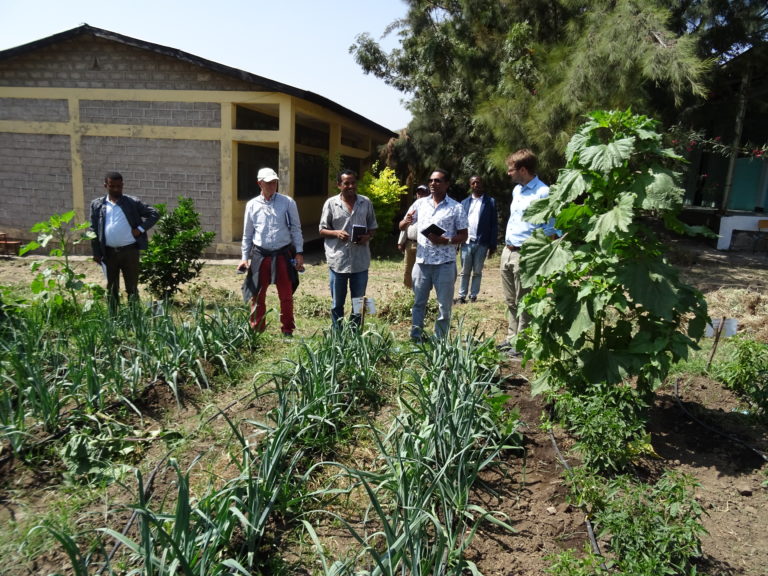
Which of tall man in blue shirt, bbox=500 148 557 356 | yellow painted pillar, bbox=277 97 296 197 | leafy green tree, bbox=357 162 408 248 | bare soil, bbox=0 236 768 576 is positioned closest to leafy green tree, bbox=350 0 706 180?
leafy green tree, bbox=357 162 408 248

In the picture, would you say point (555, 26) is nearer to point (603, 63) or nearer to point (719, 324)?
point (603, 63)

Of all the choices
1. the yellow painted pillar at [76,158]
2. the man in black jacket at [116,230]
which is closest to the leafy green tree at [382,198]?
the yellow painted pillar at [76,158]

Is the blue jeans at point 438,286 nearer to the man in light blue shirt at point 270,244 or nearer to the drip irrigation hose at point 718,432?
the man in light blue shirt at point 270,244

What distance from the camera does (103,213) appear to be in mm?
5727

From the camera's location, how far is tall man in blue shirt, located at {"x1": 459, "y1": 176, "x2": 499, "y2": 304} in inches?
290

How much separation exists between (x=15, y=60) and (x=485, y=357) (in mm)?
13149

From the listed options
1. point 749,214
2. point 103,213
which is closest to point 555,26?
point 749,214

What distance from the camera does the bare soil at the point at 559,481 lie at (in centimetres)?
237

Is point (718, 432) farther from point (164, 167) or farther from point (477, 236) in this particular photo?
point (164, 167)

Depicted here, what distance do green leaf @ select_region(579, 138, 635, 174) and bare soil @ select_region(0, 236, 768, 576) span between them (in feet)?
4.64

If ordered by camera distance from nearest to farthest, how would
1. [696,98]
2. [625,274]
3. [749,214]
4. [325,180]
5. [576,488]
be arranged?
1. [576,488]
2. [625,274]
3. [696,98]
4. [749,214]
5. [325,180]

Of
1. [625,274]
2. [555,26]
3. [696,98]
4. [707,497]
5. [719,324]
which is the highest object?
[555,26]

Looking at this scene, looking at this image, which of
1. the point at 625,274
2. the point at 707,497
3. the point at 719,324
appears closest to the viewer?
the point at 707,497

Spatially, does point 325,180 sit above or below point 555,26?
below
